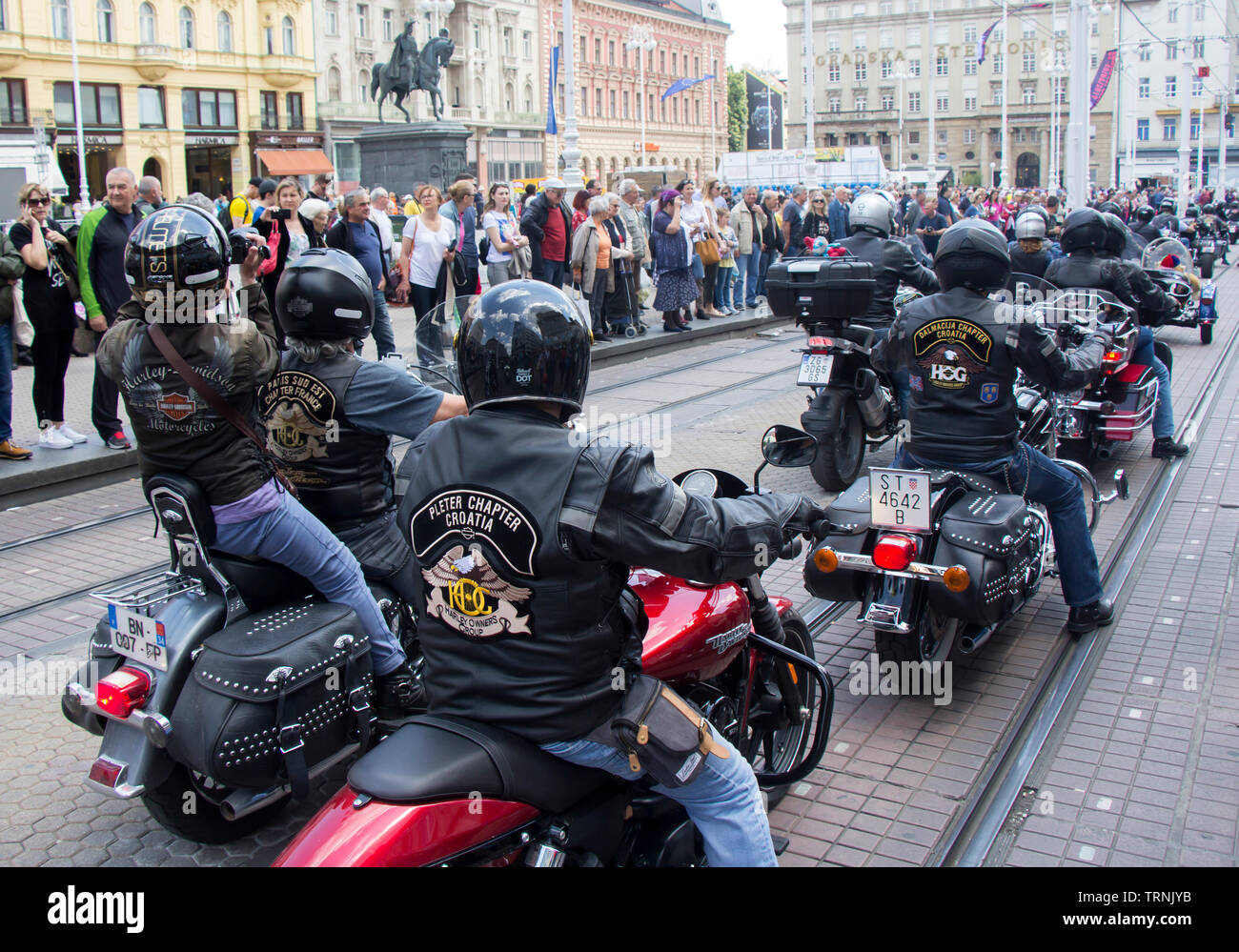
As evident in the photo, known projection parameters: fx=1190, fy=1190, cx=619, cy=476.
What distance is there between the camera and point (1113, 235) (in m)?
Result: 8.41

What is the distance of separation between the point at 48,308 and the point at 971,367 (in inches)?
277

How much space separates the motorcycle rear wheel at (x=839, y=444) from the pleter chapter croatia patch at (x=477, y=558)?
552cm

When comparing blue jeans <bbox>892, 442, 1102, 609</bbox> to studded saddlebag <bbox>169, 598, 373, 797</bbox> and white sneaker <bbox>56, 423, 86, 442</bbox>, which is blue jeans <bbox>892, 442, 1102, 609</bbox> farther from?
white sneaker <bbox>56, 423, 86, 442</bbox>

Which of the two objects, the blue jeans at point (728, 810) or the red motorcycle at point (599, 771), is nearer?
the red motorcycle at point (599, 771)

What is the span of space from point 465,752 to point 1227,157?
8934 cm

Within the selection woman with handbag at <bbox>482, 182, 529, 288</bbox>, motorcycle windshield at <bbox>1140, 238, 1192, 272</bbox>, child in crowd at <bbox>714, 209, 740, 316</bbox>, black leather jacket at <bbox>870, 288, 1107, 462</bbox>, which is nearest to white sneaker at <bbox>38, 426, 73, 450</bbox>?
woman with handbag at <bbox>482, 182, 529, 288</bbox>

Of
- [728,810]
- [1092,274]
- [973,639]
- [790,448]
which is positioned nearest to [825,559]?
[973,639]

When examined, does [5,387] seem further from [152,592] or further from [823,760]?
[823,760]

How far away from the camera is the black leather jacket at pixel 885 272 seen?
334 inches

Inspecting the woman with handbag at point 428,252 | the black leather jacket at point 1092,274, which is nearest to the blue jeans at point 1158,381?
the black leather jacket at point 1092,274

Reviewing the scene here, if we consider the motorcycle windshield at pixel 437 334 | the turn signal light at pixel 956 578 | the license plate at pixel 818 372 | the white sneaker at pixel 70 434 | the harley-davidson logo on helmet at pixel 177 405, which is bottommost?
the turn signal light at pixel 956 578

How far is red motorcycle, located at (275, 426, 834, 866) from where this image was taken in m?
2.31

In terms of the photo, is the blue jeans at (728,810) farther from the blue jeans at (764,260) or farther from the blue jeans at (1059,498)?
the blue jeans at (764,260)
